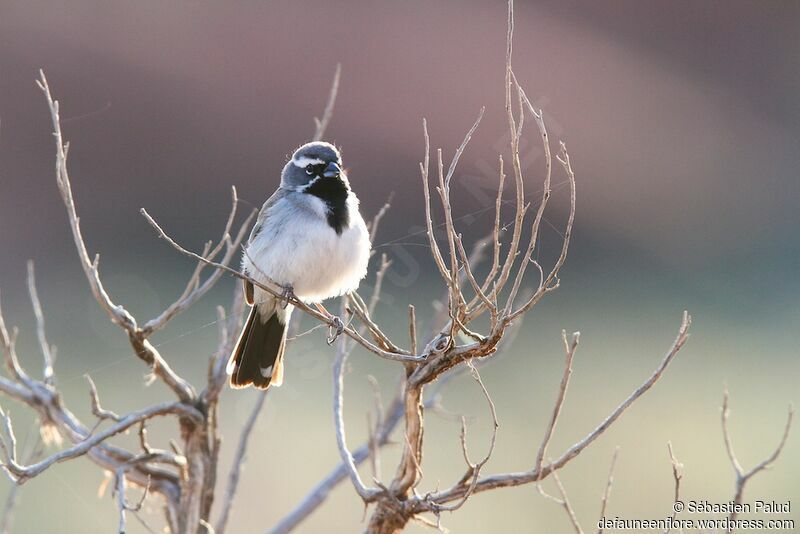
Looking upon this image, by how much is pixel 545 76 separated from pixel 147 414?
11.0m

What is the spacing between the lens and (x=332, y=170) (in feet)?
18.5

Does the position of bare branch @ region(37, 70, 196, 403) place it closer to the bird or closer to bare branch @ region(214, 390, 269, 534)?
bare branch @ region(214, 390, 269, 534)

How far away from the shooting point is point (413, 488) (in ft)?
13.8

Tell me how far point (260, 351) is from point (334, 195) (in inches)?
35.6

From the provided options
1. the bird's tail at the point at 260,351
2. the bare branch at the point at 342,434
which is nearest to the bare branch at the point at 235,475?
the bird's tail at the point at 260,351

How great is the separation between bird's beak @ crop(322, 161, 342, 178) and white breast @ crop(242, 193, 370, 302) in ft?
0.52

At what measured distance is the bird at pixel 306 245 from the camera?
5.61 meters

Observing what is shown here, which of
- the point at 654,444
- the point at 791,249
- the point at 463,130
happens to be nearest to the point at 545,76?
the point at 463,130

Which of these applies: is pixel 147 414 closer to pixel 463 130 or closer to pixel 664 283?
pixel 463 130

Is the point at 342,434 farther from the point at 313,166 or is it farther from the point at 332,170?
the point at 313,166

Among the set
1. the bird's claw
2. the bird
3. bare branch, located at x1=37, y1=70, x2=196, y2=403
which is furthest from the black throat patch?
bare branch, located at x1=37, y1=70, x2=196, y2=403

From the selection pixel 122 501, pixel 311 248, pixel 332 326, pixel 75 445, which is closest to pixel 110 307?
pixel 75 445

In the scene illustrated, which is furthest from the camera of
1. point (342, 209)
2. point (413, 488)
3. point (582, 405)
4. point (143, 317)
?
point (143, 317)

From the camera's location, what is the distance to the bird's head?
565cm
